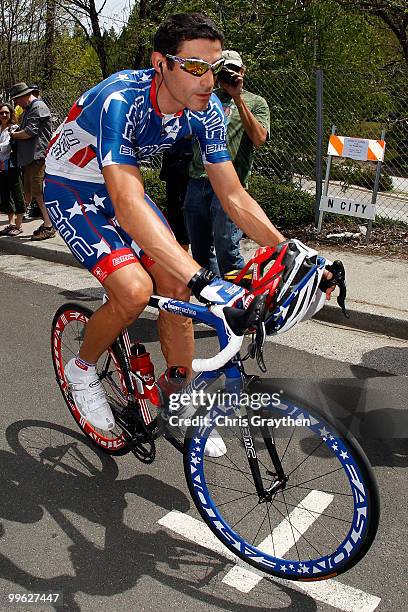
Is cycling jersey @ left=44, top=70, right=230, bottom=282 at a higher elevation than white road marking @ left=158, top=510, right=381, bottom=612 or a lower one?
higher

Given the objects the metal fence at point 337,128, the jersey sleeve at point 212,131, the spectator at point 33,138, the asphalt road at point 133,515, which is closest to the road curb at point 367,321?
the asphalt road at point 133,515

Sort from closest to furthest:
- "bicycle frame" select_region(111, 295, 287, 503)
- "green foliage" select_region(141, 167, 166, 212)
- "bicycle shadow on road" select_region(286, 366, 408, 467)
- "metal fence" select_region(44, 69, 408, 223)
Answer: "bicycle frame" select_region(111, 295, 287, 503) < "bicycle shadow on road" select_region(286, 366, 408, 467) < "metal fence" select_region(44, 69, 408, 223) < "green foliage" select_region(141, 167, 166, 212)

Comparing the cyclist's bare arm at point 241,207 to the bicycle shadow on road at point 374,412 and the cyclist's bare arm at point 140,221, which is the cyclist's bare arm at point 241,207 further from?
the bicycle shadow on road at point 374,412

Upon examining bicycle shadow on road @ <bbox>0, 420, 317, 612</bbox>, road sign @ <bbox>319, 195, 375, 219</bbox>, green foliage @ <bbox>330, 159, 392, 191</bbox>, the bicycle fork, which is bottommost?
bicycle shadow on road @ <bbox>0, 420, 317, 612</bbox>

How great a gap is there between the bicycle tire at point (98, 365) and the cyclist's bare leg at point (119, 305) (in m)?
0.28

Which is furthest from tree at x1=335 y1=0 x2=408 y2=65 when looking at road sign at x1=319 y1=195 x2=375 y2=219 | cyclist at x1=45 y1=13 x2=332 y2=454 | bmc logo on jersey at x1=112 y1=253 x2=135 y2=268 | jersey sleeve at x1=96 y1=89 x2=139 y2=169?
bmc logo on jersey at x1=112 y1=253 x2=135 y2=268

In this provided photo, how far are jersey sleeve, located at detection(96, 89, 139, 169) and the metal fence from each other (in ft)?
20.5

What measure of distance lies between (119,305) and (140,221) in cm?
45

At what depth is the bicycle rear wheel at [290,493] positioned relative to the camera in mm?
2412

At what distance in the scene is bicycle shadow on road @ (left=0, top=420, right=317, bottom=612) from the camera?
2.76m

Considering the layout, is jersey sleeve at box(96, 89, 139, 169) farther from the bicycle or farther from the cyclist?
the bicycle

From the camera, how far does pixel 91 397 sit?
3.24 meters

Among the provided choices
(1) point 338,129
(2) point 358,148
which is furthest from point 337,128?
(2) point 358,148

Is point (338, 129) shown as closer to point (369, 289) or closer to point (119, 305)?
point (369, 289)
